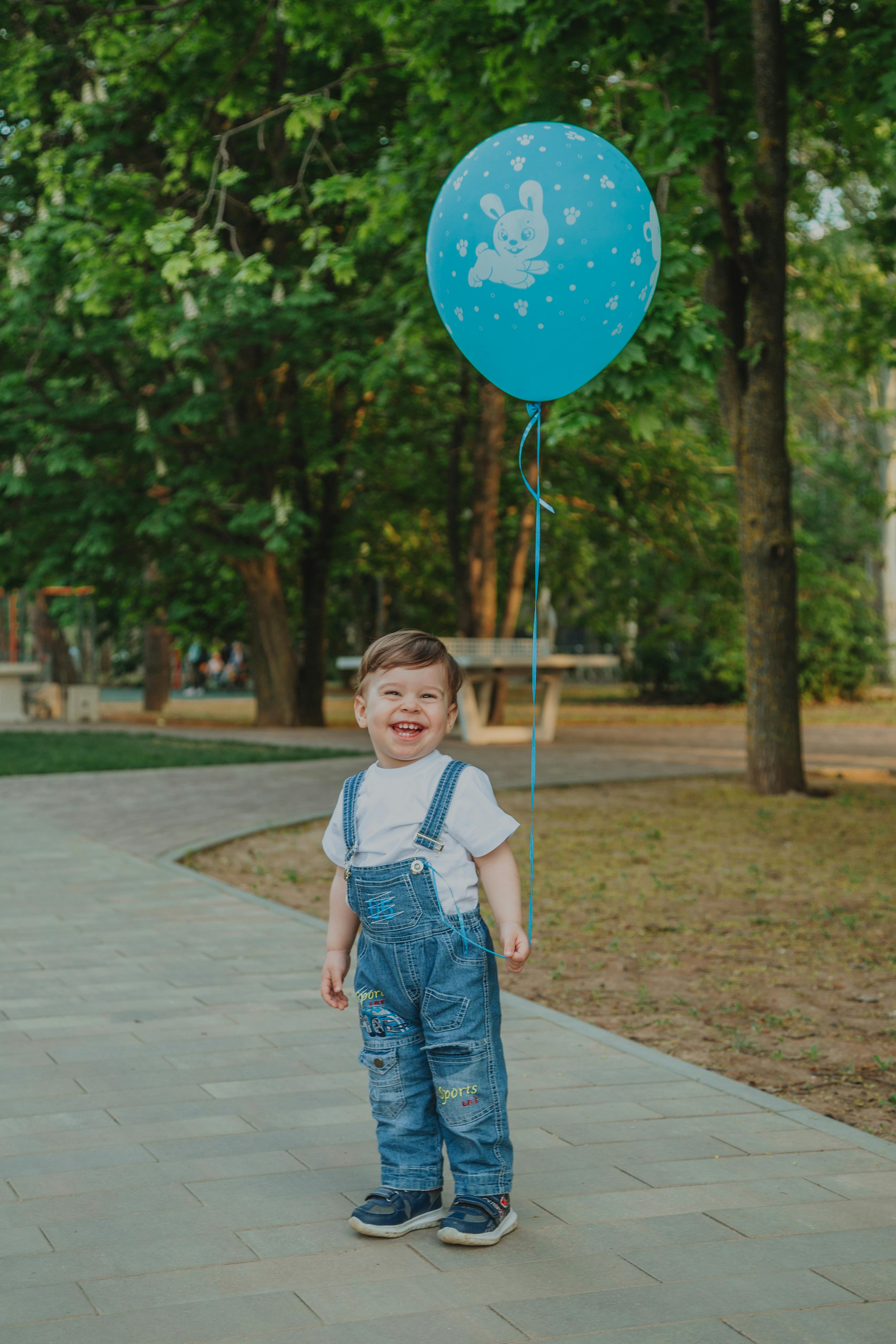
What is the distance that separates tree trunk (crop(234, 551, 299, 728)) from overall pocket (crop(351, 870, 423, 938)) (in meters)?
16.5

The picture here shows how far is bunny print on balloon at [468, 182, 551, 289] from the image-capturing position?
4.73 metres

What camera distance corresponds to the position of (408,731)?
3.41 metres

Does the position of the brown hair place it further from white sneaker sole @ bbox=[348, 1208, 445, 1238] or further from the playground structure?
the playground structure

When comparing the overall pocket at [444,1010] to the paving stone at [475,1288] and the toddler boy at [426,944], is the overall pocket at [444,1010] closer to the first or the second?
the toddler boy at [426,944]

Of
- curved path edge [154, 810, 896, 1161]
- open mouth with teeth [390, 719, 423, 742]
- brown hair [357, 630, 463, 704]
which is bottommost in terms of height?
curved path edge [154, 810, 896, 1161]

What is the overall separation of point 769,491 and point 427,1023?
9114mm

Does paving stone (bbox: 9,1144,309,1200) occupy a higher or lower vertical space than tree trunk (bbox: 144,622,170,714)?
lower

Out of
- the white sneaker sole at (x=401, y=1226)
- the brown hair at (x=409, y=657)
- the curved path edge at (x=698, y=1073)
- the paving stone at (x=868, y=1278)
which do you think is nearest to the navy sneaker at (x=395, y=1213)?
the white sneaker sole at (x=401, y=1226)

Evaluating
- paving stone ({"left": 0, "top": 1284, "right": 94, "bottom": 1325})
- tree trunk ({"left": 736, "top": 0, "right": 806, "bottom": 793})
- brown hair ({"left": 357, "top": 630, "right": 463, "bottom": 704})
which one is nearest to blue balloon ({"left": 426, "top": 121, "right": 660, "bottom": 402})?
brown hair ({"left": 357, "top": 630, "right": 463, "bottom": 704})

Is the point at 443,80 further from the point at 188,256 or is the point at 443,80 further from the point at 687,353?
the point at 687,353

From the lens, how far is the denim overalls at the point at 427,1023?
334 cm

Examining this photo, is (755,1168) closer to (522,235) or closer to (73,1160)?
(73,1160)

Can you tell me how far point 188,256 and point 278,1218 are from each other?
9.06 m

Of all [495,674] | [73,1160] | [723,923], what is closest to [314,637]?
[495,674]
